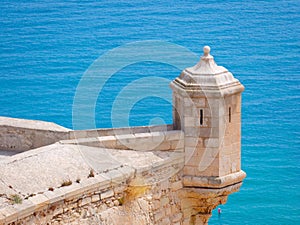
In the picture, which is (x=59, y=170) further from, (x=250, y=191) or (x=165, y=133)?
(x=250, y=191)

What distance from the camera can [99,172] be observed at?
1249 centimetres

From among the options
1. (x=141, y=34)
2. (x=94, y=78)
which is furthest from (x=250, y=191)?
(x=141, y=34)

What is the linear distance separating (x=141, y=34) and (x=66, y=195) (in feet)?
103

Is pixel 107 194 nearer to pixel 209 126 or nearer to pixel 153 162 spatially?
pixel 153 162

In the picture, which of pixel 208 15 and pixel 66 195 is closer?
pixel 66 195

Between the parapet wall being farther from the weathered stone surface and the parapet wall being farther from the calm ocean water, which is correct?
the calm ocean water

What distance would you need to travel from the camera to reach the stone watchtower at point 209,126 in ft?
42.5

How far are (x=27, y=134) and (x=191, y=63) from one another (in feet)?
74.6

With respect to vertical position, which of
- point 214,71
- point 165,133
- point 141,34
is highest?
point 141,34

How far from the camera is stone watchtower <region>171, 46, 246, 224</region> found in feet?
42.5

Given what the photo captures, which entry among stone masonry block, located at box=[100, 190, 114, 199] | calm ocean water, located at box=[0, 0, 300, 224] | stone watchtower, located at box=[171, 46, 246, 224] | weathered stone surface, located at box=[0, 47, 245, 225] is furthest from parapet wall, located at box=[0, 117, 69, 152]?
calm ocean water, located at box=[0, 0, 300, 224]

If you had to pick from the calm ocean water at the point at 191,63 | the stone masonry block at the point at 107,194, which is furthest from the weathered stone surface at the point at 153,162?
the calm ocean water at the point at 191,63

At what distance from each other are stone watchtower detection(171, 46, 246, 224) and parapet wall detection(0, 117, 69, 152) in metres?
1.94

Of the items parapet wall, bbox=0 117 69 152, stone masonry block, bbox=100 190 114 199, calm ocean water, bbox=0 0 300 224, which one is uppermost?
calm ocean water, bbox=0 0 300 224
